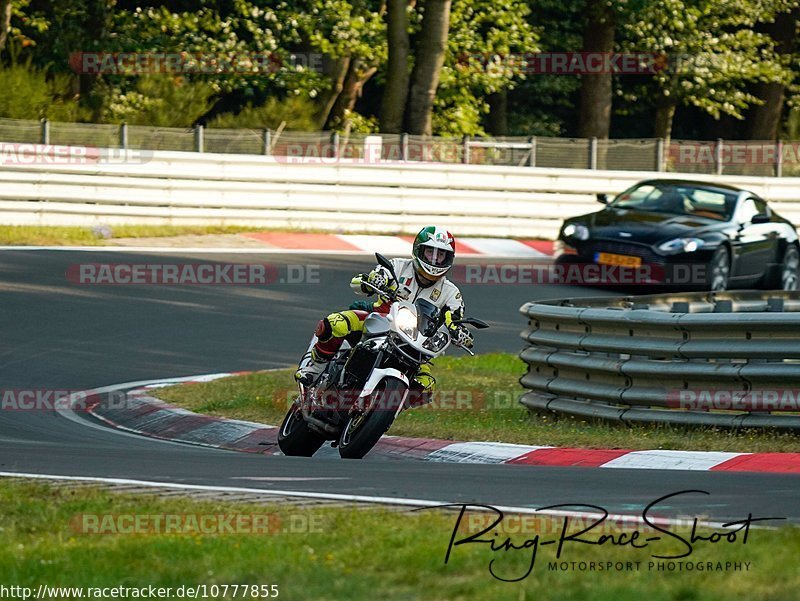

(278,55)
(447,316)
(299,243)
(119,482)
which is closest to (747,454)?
(447,316)

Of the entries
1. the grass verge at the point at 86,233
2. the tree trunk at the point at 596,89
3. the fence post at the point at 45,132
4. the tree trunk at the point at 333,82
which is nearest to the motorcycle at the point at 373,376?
the grass verge at the point at 86,233

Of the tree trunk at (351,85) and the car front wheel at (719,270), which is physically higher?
the tree trunk at (351,85)

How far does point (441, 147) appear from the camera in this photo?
2405cm

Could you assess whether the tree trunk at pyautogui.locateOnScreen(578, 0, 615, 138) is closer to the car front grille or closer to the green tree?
the green tree

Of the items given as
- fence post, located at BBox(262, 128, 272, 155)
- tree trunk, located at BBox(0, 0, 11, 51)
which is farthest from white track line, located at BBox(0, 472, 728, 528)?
tree trunk, located at BBox(0, 0, 11, 51)

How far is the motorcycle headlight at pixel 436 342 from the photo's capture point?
8.89 meters

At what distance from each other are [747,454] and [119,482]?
3619mm

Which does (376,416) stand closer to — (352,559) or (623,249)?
(352,559)

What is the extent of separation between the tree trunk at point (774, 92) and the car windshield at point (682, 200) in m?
21.5

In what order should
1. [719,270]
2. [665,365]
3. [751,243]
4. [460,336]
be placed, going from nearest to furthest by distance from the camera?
[460,336], [665,365], [719,270], [751,243]

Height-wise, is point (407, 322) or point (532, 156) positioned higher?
point (532, 156)

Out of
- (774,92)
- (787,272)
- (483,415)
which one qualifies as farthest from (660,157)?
(774,92)

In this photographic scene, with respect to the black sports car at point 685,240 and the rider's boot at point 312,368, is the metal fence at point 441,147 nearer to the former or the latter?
the black sports car at point 685,240

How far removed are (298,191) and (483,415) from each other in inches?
456
